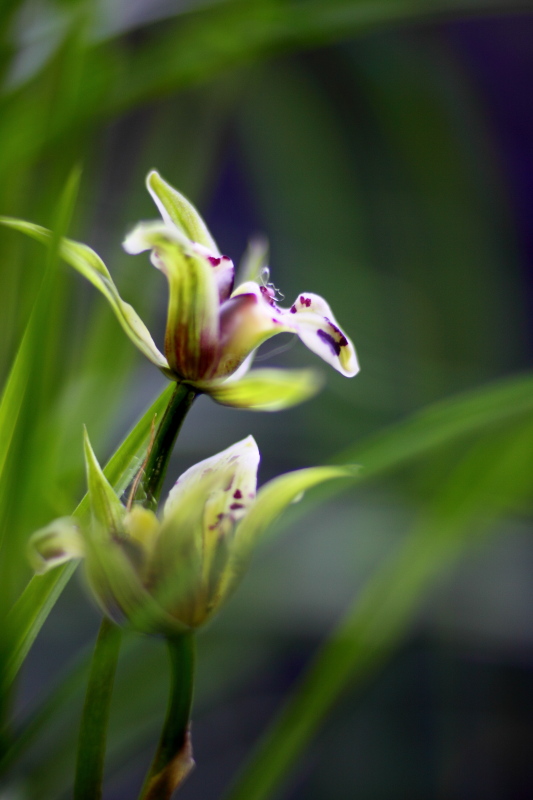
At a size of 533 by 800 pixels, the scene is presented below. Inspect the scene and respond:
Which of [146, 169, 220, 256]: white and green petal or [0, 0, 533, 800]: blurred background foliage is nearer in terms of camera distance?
[146, 169, 220, 256]: white and green petal

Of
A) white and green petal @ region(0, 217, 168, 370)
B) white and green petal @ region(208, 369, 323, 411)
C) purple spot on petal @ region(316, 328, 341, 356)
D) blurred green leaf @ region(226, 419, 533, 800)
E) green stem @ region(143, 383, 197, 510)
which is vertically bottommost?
blurred green leaf @ region(226, 419, 533, 800)

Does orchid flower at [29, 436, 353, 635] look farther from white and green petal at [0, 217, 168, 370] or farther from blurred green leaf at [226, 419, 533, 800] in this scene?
blurred green leaf at [226, 419, 533, 800]

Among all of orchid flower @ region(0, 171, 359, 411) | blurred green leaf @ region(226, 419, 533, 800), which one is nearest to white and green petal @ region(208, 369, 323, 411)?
orchid flower @ region(0, 171, 359, 411)

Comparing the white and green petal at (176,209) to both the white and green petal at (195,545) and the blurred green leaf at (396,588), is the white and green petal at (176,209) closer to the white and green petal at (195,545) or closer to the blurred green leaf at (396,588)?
the white and green petal at (195,545)

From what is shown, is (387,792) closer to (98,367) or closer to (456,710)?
(456,710)

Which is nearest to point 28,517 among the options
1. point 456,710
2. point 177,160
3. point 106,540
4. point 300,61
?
point 106,540

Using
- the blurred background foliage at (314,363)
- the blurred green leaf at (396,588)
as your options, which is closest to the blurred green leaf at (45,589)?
the blurred background foliage at (314,363)
